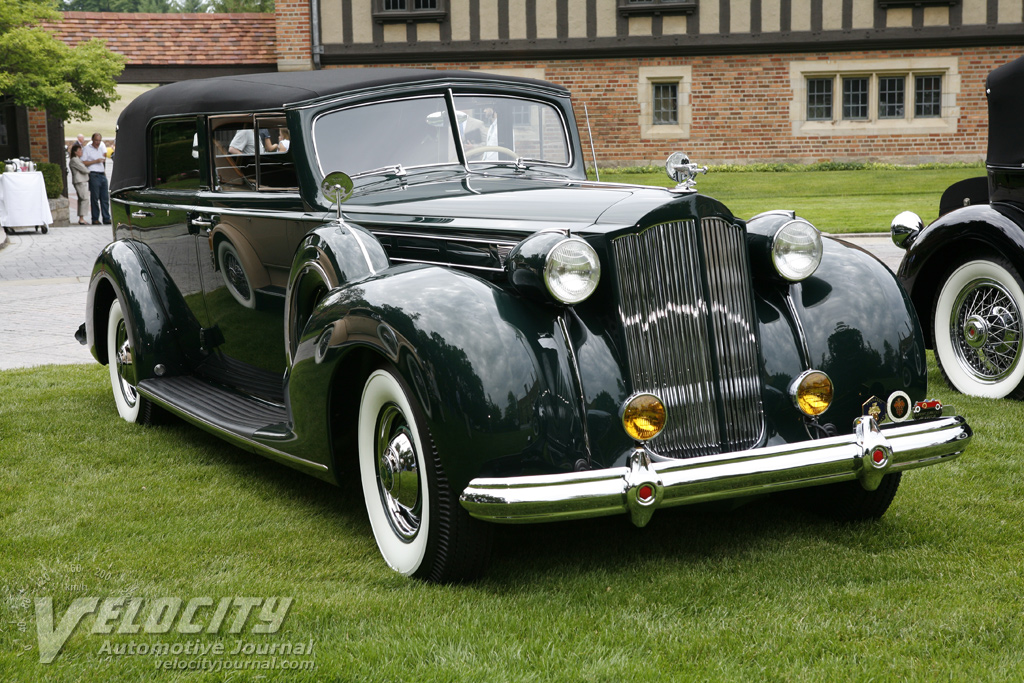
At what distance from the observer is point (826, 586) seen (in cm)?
304

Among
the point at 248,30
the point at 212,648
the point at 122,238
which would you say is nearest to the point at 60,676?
the point at 212,648

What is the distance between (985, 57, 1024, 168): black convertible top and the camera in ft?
18.1

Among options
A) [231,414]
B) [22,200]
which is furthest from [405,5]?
[231,414]

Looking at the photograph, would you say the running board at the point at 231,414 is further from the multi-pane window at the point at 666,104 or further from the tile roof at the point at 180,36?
the multi-pane window at the point at 666,104

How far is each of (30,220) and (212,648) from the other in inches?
629

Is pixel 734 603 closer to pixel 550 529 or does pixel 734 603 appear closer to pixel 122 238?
pixel 550 529

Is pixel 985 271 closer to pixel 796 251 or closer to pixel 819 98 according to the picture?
pixel 796 251

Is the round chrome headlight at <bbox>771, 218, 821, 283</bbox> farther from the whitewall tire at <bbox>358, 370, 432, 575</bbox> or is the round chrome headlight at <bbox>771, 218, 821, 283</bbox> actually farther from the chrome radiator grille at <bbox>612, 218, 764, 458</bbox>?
the whitewall tire at <bbox>358, 370, 432, 575</bbox>

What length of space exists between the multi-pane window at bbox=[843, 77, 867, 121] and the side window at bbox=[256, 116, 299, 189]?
19446mm

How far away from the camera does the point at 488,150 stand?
454cm

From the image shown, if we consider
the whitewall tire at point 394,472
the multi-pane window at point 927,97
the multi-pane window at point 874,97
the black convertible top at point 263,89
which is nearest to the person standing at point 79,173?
the black convertible top at point 263,89

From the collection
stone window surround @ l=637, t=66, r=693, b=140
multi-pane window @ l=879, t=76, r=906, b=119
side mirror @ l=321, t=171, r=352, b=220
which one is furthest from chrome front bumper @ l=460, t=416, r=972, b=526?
multi-pane window @ l=879, t=76, r=906, b=119

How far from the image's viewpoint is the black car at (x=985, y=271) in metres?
5.36

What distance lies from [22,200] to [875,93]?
1710 cm
